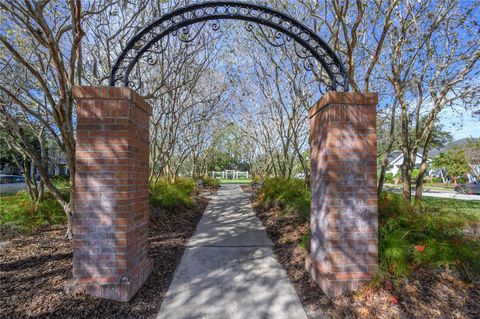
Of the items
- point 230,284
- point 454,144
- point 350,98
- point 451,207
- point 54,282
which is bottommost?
point 230,284

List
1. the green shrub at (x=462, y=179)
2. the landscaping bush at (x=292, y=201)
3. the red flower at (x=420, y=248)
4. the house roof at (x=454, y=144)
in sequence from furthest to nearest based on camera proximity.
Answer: the house roof at (x=454, y=144), the green shrub at (x=462, y=179), the landscaping bush at (x=292, y=201), the red flower at (x=420, y=248)

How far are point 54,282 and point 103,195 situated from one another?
1239 millimetres

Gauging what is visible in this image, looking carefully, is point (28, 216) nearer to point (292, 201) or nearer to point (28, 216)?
point (28, 216)

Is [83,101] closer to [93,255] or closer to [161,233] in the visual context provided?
[93,255]

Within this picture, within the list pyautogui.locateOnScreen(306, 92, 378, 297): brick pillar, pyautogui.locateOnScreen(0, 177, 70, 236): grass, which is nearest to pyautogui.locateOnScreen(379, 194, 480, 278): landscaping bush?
pyautogui.locateOnScreen(306, 92, 378, 297): brick pillar

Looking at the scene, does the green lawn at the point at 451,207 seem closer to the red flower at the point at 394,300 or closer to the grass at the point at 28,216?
the red flower at the point at 394,300

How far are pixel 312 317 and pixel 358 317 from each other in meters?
0.44

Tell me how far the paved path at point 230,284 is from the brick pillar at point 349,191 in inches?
24.0

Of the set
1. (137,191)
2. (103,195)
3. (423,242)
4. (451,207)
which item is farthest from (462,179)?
(103,195)

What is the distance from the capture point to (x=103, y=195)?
307cm

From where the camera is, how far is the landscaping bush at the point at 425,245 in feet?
10.9

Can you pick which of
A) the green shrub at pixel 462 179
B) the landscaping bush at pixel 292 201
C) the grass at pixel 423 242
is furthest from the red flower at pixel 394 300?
the green shrub at pixel 462 179

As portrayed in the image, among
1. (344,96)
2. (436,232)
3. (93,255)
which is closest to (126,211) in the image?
(93,255)

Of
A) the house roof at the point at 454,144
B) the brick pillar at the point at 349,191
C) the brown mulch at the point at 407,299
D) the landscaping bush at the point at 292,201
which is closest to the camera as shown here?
the brown mulch at the point at 407,299
